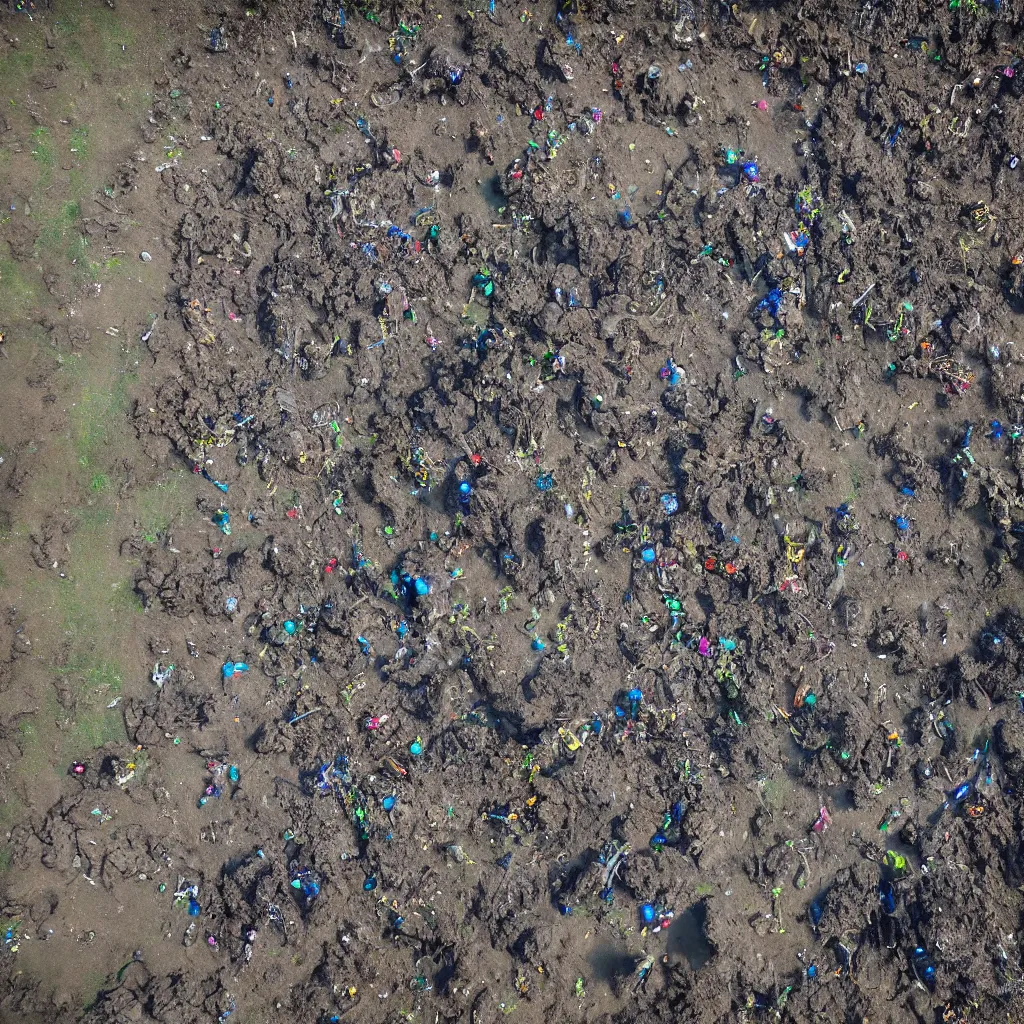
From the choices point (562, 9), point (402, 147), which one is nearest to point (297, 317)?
point (402, 147)

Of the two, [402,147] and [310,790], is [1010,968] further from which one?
[402,147]

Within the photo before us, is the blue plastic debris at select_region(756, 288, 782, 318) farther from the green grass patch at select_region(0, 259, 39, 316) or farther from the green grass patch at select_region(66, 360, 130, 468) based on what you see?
the green grass patch at select_region(0, 259, 39, 316)

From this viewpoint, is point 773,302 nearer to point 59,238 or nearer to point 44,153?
point 59,238

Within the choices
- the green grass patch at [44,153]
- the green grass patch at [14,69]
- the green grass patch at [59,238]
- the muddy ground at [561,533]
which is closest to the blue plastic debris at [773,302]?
the muddy ground at [561,533]

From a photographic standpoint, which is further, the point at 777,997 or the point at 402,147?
the point at 402,147

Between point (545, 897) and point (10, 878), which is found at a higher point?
point (10, 878)

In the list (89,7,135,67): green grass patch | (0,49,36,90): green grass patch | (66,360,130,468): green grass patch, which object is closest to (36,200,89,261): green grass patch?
(66,360,130,468): green grass patch

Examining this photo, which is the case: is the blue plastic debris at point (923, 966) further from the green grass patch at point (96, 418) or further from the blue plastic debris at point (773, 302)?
the green grass patch at point (96, 418)

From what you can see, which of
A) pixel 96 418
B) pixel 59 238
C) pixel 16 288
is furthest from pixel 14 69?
pixel 96 418
